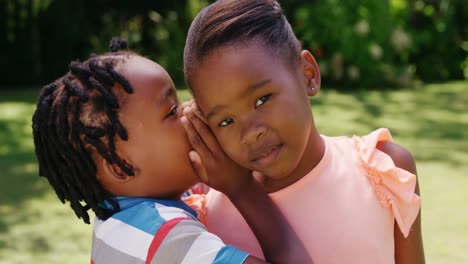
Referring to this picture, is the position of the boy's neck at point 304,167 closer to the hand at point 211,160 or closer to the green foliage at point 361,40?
the hand at point 211,160

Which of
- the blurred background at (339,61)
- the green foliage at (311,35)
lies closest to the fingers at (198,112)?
the blurred background at (339,61)

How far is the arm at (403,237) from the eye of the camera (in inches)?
91.1

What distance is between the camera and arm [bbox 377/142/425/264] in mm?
2314

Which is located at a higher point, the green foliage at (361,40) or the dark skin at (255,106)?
the dark skin at (255,106)

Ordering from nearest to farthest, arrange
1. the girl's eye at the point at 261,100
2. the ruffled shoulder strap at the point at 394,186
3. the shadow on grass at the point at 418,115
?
the girl's eye at the point at 261,100
the ruffled shoulder strap at the point at 394,186
the shadow on grass at the point at 418,115

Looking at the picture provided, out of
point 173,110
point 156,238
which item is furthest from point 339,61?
point 156,238

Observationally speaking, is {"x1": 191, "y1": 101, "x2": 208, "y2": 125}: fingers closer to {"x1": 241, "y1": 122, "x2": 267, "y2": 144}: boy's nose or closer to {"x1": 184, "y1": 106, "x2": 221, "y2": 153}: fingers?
{"x1": 184, "y1": 106, "x2": 221, "y2": 153}: fingers

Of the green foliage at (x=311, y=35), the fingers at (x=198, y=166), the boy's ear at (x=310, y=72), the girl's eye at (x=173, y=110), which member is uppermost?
the boy's ear at (x=310, y=72)

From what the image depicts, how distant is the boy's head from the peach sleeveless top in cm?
26

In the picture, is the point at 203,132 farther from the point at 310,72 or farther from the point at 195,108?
the point at 310,72

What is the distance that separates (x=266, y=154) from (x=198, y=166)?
0.77 feet

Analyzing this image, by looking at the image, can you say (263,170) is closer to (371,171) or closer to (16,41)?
(371,171)

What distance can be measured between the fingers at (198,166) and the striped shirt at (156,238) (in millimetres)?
111

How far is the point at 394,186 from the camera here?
2.24m
